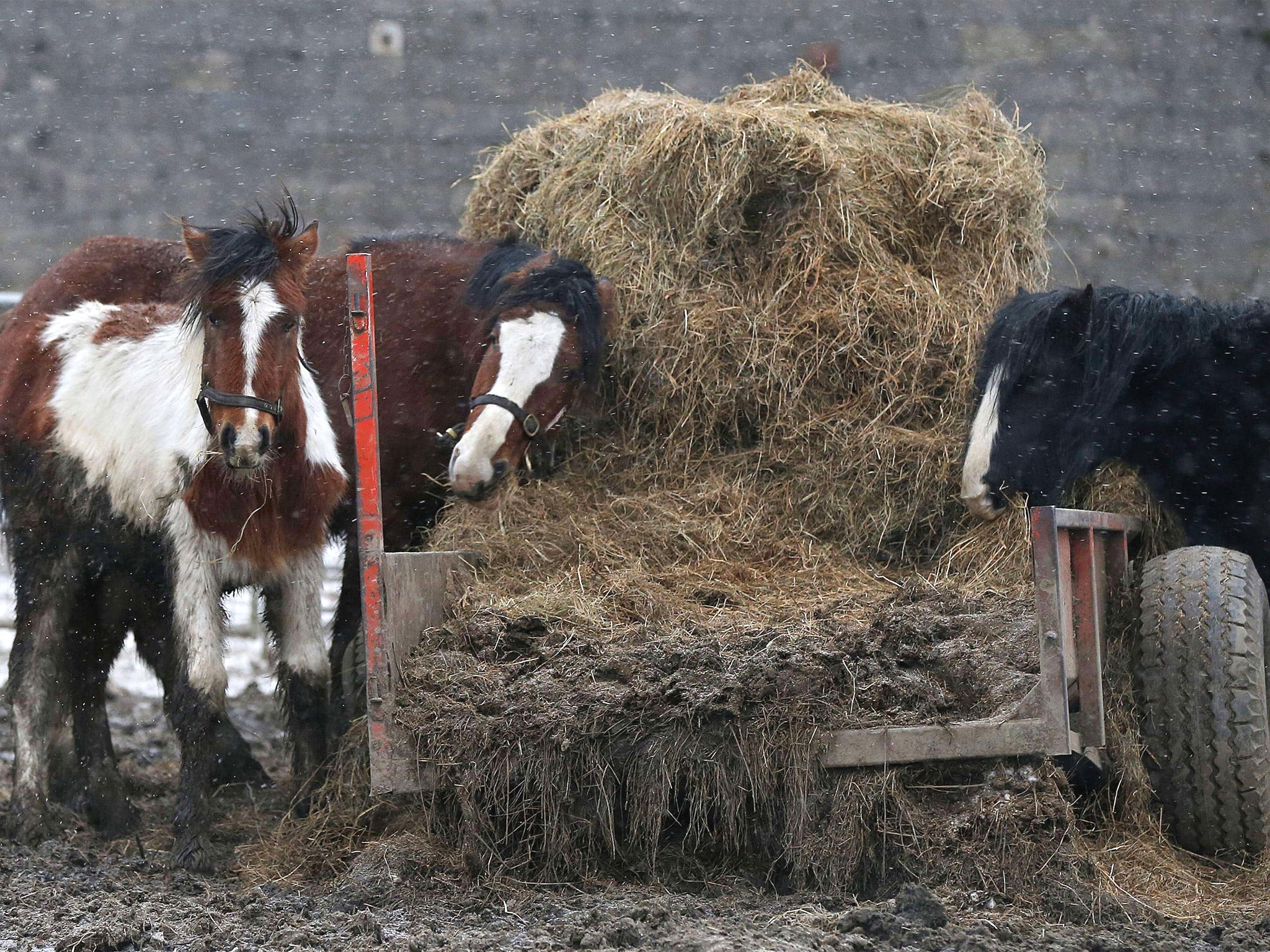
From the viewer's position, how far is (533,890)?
3.38 metres

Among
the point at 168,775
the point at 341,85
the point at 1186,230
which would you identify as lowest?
the point at 168,775

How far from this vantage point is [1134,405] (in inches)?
173

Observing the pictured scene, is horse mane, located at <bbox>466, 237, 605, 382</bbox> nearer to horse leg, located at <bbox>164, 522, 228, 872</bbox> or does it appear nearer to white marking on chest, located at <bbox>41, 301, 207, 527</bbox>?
white marking on chest, located at <bbox>41, 301, 207, 527</bbox>

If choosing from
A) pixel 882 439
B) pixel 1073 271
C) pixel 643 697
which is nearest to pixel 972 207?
pixel 882 439

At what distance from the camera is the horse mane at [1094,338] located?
422 cm

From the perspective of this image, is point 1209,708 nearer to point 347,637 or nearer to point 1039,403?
point 1039,403

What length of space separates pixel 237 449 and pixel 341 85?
839cm

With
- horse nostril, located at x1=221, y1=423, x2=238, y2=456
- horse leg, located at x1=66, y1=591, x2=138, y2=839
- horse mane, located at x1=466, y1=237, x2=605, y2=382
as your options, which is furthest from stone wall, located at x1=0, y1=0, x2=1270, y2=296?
horse nostril, located at x1=221, y1=423, x2=238, y2=456

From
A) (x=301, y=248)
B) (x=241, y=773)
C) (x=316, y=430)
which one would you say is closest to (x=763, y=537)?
(x=316, y=430)

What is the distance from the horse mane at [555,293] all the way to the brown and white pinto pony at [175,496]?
737mm

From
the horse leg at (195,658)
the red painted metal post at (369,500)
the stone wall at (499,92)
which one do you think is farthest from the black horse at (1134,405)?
the stone wall at (499,92)

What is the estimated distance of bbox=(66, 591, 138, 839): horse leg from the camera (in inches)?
188

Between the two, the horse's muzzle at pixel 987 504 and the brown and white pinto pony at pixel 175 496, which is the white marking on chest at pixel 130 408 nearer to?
the brown and white pinto pony at pixel 175 496

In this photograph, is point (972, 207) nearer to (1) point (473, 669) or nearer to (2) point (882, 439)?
(2) point (882, 439)
